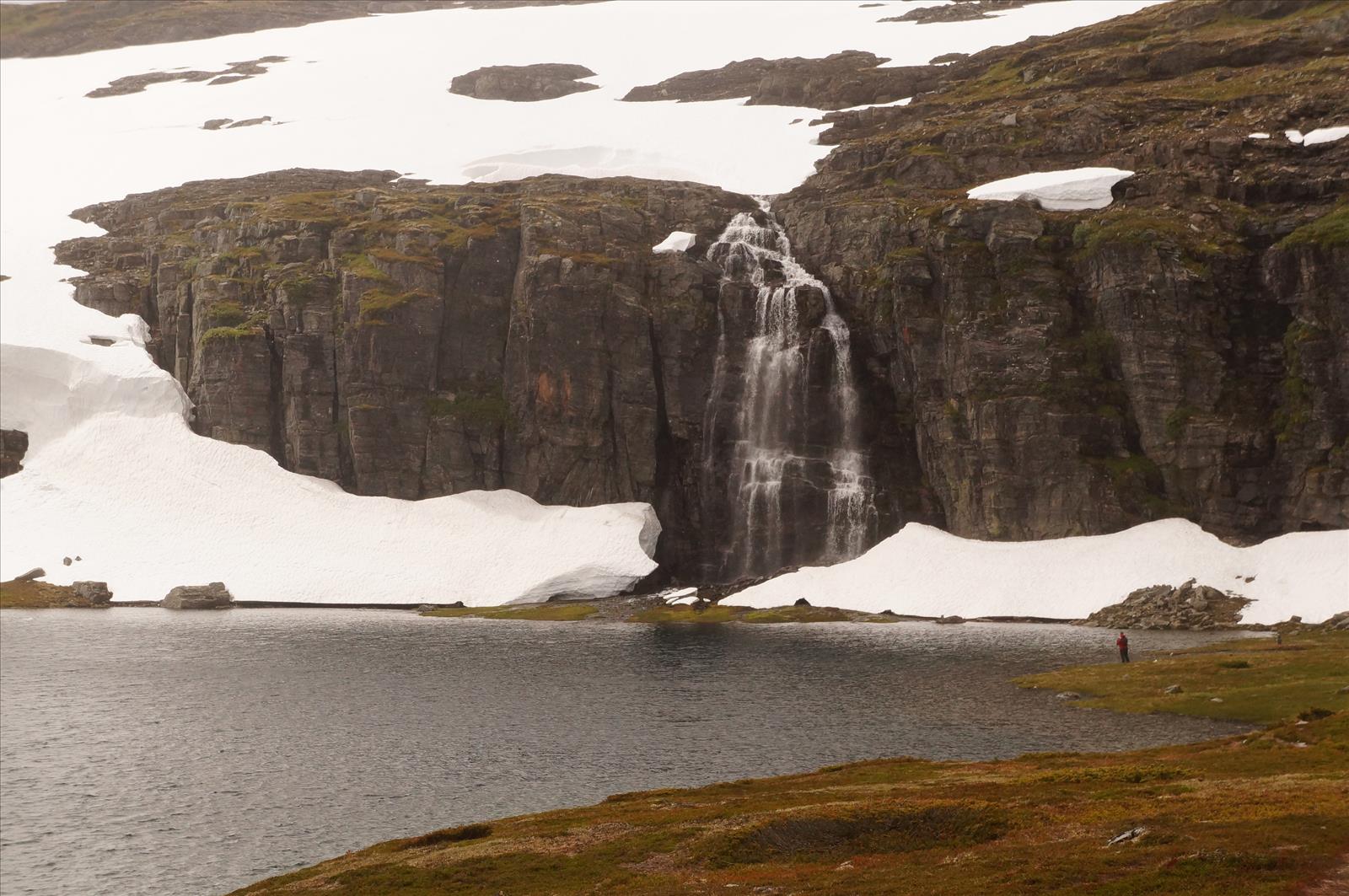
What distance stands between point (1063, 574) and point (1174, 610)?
1258 centimetres

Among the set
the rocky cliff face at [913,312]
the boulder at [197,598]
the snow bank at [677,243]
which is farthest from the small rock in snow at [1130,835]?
the snow bank at [677,243]

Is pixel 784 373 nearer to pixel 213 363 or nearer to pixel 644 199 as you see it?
pixel 644 199

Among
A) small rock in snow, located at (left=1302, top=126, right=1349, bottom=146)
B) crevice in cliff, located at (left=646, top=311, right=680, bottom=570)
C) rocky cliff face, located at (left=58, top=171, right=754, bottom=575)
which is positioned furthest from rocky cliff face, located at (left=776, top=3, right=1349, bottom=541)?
crevice in cliff, located at (left=646, top=311, right=680, bottom=570)

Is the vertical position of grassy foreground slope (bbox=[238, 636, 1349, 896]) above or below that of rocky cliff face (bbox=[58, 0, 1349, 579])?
below

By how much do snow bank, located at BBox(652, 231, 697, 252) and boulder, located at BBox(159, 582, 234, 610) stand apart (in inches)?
2318

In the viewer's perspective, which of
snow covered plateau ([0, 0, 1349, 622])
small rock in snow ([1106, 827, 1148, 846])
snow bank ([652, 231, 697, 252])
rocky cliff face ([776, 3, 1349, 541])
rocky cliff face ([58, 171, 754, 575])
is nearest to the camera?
small rock in snow ([1106, 827, 1148, 846])

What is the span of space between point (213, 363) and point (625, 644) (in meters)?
76.4

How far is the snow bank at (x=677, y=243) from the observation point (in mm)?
135663

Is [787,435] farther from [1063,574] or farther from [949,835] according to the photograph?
[949,835]

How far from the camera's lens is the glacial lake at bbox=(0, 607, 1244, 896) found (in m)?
44.2

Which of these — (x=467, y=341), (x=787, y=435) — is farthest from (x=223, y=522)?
(x=787, y=435)

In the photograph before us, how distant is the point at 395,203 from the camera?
149750mm

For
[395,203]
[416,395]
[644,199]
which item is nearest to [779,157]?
[644,199]

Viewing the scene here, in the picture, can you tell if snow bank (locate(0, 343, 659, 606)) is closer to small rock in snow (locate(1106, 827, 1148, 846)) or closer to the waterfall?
the waterfall
